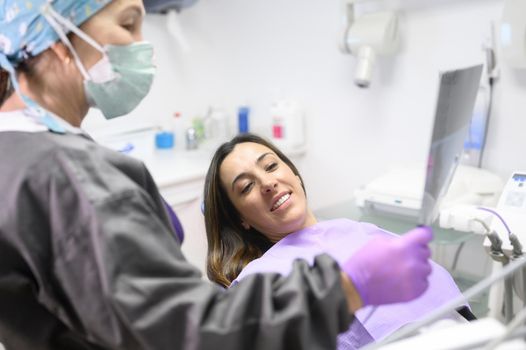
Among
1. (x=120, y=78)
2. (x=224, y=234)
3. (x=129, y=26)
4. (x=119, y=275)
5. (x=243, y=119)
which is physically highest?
(x=129, y=26)

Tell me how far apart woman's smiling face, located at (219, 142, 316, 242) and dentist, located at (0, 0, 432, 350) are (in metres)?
0.66

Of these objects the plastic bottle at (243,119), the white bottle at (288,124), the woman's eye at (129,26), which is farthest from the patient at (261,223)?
the plastic bottle at (243,119)

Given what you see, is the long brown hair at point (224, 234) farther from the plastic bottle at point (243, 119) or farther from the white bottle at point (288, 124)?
the plastic bottle at point (243, 119)

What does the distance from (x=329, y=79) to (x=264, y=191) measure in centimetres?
135

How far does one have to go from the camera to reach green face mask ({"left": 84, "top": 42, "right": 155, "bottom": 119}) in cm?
99

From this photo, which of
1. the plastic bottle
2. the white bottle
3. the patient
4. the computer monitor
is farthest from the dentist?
the plastic bottle

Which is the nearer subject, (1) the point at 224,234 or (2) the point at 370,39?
(1) the point at 224,234

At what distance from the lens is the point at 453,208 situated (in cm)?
170

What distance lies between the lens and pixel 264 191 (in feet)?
5.19

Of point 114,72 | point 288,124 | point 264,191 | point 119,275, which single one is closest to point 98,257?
point 119,275

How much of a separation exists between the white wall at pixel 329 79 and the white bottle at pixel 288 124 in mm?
69

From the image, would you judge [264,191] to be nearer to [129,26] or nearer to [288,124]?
[129,26]

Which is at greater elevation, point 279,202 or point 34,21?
point 34,21

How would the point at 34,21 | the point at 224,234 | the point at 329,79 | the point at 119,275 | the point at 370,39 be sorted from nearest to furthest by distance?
1. the point at 119,275
2. the point at 34,21
3. the point at 224,234
4. the point at 370,39
5. the point at 329,79
